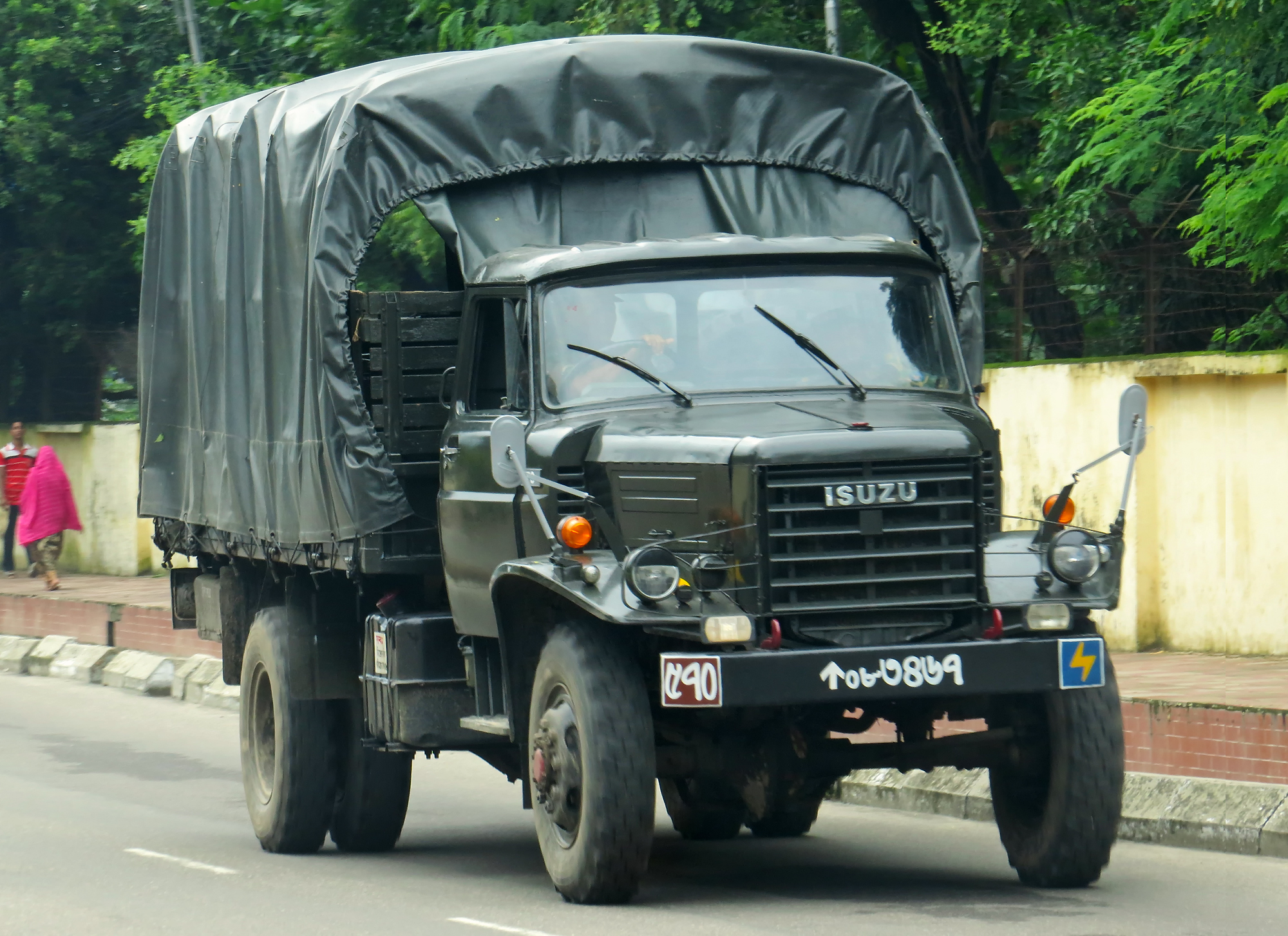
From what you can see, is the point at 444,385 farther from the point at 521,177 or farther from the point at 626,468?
the point at 626,468

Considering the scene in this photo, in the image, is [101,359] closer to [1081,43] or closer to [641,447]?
[1081,43]

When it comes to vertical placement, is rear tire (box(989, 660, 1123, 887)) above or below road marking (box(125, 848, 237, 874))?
above

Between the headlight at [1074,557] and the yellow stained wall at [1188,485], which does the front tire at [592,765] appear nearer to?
the headlight at [1074,557]

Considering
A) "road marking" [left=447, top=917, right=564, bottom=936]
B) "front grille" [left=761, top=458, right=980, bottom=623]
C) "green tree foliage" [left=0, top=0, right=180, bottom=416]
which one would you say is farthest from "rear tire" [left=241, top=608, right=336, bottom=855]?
"green tree foliage" [left=0, top=0, right=180, bottom=416]

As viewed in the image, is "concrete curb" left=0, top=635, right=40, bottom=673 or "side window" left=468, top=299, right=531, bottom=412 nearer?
"side window" left=468, top=299, right=531, bottom=412

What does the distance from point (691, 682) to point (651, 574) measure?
41cm

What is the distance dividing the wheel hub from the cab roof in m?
1.78

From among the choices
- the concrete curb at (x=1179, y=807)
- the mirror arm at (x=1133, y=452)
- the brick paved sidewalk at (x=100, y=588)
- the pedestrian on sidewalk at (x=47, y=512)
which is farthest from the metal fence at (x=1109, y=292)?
the pedestrian on sidewalk at (x=47, y=512)

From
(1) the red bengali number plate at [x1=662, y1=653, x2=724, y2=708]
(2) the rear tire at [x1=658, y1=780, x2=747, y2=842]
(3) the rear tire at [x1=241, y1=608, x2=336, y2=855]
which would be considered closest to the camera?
(1) the red bengali number plate at [x1=662, y1=653, x2=724, y2=708]

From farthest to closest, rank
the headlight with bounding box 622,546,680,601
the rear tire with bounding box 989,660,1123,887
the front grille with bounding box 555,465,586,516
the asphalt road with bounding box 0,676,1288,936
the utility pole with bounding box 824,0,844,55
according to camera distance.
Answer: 1. the utility pole with bounding box 824,0,844,55
2. the front grille with bounding box 555,465,586,516
3. the rear tire with bounding box 989,660,1123,887
4. the asphalt road with bounding box 0,676,1288,936
5. the headlight with bounding box 622,546,680,601

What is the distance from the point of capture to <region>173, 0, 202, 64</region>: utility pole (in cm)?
2798

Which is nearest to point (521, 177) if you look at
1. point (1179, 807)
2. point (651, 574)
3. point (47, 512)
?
point (651, 574)

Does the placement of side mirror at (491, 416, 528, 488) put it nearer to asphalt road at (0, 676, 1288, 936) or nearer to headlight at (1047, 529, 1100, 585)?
asphalt road at (0, 676, 1288, 936)

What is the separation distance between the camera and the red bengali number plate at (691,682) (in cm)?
758
